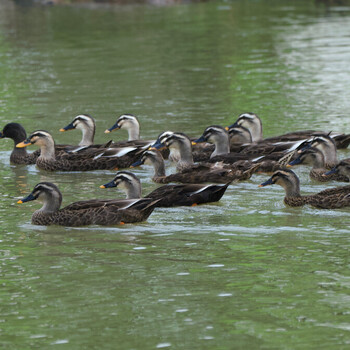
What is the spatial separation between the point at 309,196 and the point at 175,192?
2036mm

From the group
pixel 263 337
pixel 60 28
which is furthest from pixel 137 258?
pixel 60 28

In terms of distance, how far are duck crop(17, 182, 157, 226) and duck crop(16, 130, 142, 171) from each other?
164 inches

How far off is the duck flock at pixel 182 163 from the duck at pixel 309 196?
15mm

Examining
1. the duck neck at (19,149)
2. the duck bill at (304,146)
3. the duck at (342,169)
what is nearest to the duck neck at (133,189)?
the duck at (342,169)

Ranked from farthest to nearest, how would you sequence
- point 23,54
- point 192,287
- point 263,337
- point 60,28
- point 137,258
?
point 60,28, point 23,54, point 137,258, point 192,287, point 263,337

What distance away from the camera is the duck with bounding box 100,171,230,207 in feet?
46.4

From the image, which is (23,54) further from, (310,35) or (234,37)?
(310,35)

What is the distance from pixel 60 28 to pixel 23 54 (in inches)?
406

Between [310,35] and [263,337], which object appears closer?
[263,337]

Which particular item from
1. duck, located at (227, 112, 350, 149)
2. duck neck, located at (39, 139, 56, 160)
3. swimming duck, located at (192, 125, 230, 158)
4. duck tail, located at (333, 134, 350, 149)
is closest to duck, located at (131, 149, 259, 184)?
swimming duck, located at (192, 125, 230, 158)

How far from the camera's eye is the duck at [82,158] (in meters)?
17.7

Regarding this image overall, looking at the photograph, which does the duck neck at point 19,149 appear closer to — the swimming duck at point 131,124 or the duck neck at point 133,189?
the swimming duck at point 131,124

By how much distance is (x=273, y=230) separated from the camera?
41.1 ft

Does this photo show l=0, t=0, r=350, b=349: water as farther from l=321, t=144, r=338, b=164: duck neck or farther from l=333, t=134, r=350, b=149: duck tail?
l=321, t=144, r=338, b=164: duck neck
